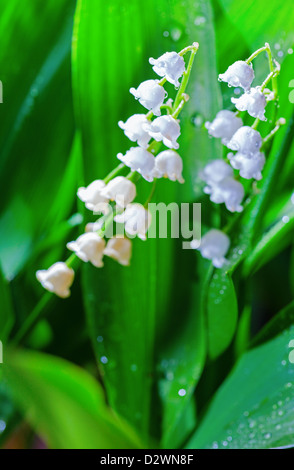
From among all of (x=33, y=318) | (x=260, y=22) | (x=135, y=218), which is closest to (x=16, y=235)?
(x=33, y=318)

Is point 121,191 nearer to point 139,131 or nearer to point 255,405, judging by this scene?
point 139,131

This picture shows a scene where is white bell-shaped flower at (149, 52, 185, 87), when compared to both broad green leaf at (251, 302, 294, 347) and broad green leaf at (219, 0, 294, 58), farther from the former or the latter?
broad green leaf at (251, 302, 294, 347)

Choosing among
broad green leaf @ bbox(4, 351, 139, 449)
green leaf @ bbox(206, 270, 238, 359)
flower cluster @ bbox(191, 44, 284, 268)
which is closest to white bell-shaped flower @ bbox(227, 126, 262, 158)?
flower cluster @ bbox(191, 44, 284, 268)

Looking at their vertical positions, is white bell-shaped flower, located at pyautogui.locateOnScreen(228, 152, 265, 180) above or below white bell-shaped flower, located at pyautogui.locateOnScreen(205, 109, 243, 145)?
below

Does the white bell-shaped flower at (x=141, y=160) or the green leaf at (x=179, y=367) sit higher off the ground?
the white bell-shaped flower at (x=141, y=160)

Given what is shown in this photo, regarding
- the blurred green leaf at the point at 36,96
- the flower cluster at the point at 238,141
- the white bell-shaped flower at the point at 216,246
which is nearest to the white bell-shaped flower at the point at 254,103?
the flower cluster at the point at 238,141

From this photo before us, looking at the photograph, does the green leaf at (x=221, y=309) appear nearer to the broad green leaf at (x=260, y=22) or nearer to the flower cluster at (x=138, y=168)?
the flower cluster at (x=138, y=168)
